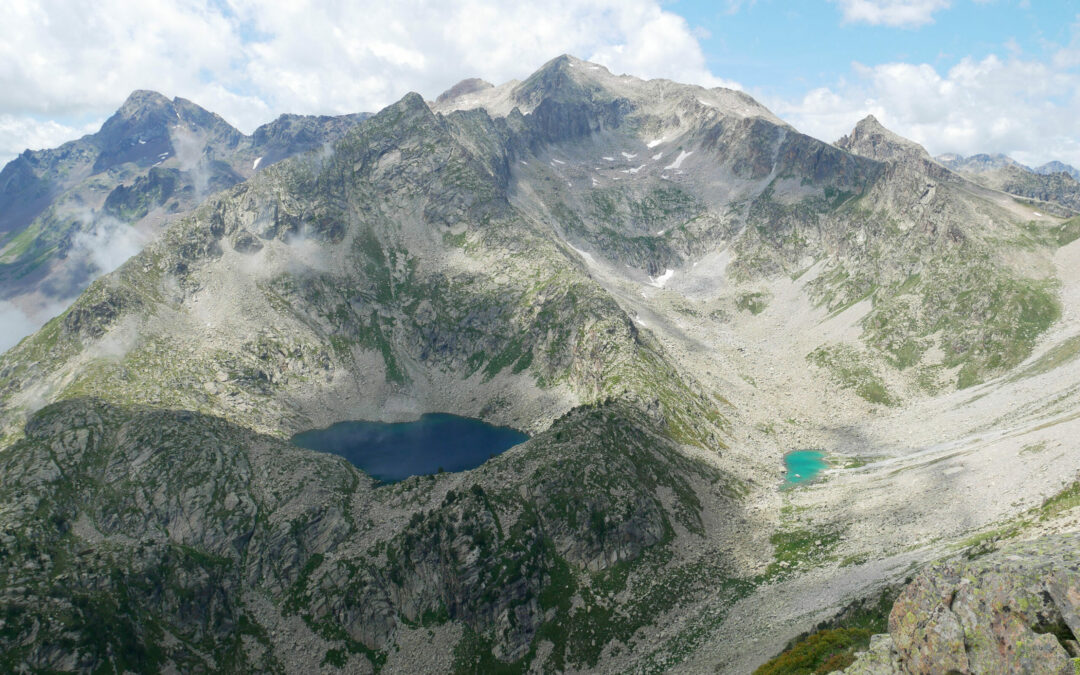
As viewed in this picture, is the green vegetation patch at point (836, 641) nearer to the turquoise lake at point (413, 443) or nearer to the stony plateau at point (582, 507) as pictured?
the stony plateau at point (582, 507)

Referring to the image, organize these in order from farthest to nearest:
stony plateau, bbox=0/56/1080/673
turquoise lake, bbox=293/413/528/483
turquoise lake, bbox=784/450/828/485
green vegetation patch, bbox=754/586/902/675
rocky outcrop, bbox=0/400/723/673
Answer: turquoise lake, bbox=293/413/528/483, turquoise lake, bbox=784/450/828/485, rocky outcrop, bbox=0/400/723/673, stony plateau, bbox=0/56/1080/673, green vegetation patch, bbox=754/586/902/675

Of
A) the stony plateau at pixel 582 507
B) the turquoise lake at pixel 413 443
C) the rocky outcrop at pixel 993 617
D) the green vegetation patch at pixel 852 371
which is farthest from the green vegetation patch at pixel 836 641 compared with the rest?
the green vegetation patch at pixel 852 371

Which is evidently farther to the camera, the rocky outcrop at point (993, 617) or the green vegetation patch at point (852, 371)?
the green vegetation patch at point (852, 371)

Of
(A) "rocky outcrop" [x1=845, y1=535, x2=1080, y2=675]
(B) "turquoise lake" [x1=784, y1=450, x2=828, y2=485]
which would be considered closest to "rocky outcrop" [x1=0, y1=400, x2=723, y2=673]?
(B) "turquoise lake" [x1=784, y1=450, x2=828, y2=485]

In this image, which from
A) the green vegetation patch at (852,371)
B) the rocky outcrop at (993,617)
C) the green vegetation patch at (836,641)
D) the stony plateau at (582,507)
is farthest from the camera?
the green vegetation patch at (852,371)

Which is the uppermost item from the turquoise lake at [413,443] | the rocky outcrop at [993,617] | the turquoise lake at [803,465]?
the turquoise lake at [413,443]

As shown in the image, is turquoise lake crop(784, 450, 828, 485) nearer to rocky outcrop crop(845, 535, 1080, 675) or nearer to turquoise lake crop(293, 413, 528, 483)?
turquoise lake crop(293, 413, 528, 483)

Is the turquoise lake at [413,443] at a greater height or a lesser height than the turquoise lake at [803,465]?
greater

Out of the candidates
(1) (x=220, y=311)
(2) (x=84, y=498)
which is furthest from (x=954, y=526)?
(1) (x=220, y=311)
